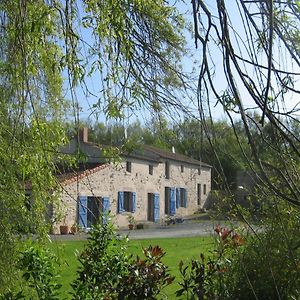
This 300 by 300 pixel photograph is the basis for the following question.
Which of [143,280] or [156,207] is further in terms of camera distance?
Result: [156,207]

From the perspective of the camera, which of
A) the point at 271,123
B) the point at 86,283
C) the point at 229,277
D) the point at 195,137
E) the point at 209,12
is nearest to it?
the point at 271,123

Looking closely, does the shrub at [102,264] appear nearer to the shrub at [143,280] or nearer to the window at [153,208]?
the shrub at [143,280]

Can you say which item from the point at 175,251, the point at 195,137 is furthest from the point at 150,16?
the point at 175,251

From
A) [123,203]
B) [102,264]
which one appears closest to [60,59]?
[102,264]

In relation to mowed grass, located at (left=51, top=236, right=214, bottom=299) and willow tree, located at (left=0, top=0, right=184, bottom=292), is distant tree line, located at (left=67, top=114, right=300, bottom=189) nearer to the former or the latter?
willow tree, located at (left=0, top=0, right=184, bottom=292)

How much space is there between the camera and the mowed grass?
18.2ft

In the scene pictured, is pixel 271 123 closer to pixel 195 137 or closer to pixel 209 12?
pixel 209 12

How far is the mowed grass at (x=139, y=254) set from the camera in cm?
556

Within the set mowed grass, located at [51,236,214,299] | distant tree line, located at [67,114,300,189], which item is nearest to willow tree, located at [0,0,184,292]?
distant tree line, located at [67,114,300,189]

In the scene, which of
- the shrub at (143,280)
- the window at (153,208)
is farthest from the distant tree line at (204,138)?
the window at (153,208)

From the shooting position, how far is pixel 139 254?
1097 cm

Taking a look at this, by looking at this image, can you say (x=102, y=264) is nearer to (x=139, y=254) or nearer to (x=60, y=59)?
(x=60, y=59)

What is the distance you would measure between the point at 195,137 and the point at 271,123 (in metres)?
0.75

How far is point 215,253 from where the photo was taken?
568 cm
